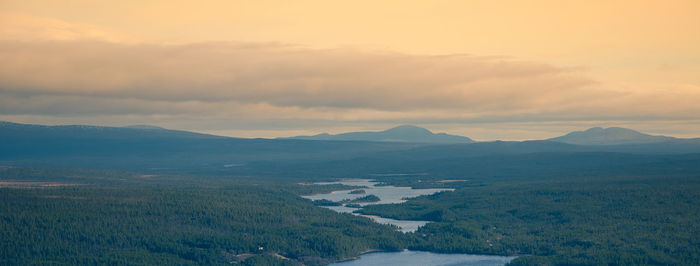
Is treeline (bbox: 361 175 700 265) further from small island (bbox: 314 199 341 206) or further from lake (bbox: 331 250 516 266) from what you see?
small island (bbox: 314 199 341 206)

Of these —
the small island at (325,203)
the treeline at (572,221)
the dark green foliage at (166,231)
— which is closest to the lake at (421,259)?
the dark green foliage at (166,231)

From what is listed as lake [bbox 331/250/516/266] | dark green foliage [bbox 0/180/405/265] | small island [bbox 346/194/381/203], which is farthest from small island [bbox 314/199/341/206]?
lake [bbox 331/250/516/266]

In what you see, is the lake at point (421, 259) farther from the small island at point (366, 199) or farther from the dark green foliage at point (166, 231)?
the small island at point (366, 199)

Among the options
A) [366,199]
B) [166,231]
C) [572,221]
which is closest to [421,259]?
[166,231]

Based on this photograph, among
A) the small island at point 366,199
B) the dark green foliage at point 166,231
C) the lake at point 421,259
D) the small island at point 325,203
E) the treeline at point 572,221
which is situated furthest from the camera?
the small island at point 366,199

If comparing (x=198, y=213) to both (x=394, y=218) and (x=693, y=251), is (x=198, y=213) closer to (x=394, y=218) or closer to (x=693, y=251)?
(x=394, y=218)

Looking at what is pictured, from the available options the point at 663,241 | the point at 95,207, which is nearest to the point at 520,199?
the point at 663,241

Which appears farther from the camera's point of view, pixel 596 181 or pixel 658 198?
pixel 596 181
